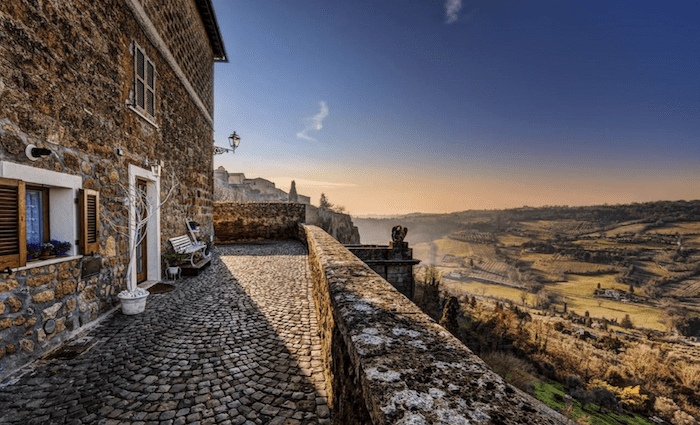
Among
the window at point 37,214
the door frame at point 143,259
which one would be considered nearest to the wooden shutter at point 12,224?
the window at point 37,214

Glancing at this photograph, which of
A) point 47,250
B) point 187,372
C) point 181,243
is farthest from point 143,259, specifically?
point 187,372

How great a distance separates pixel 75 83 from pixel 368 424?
517cm

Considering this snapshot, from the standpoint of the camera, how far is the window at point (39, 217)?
2.75 metres

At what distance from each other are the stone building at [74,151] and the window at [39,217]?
0.01 metres

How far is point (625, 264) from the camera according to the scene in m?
85.1

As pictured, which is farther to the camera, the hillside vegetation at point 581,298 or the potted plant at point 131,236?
the hillside vegetation at point 581,298

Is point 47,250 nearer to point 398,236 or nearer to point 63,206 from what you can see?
point 63,206

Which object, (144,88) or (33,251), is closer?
(33,251)

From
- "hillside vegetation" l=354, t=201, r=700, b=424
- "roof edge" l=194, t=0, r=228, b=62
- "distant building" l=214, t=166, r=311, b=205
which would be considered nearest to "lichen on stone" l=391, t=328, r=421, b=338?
"roof edge" l=194, t=0, r=228, b=62

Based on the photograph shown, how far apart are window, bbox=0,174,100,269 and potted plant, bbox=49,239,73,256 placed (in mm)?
87

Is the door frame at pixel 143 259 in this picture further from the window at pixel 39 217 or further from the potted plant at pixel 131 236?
the window at pixel 39 217

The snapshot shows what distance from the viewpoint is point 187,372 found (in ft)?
8.93

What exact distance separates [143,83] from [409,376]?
685 cm

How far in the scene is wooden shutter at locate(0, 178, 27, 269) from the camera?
2.71 m
